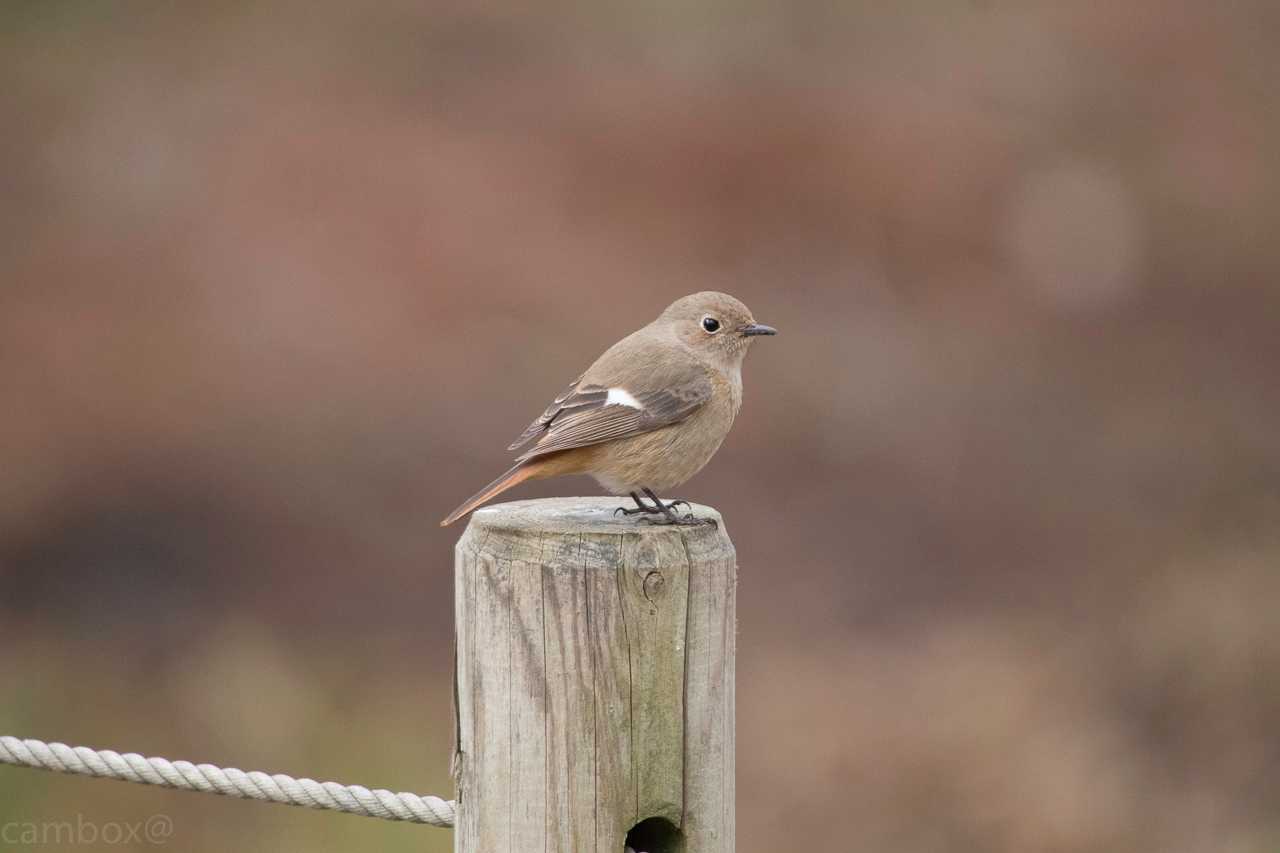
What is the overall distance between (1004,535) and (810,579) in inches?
51.0

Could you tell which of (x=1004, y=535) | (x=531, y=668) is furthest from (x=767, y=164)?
(x=531, y=668)

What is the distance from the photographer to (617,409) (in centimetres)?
454

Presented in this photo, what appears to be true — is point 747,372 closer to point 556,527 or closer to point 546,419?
point 546,419

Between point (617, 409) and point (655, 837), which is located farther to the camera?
point (617, 409)

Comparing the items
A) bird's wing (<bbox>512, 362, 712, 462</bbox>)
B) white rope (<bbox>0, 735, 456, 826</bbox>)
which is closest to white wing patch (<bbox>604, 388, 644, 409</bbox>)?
bird's wing (<bbox>512, 362, 712, 462</bbox>)

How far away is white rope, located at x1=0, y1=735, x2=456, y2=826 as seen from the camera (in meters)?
3.55

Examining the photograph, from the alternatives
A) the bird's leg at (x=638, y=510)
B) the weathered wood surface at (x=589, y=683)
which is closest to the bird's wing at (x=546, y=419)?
the bird's leg at (x=638, y=510)

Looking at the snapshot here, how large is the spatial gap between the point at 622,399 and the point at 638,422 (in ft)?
0.36

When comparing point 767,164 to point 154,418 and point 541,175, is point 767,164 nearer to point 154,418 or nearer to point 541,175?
point 541,175

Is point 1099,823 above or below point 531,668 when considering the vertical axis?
below

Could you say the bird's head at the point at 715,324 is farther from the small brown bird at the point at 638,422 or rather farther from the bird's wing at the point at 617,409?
the bird's wing at the point at 617,409

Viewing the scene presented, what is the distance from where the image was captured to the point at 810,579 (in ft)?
34.0

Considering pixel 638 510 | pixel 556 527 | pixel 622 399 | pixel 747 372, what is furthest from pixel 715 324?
pixel 747 372

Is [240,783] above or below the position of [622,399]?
below
